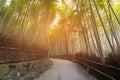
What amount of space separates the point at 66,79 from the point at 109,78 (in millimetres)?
2252

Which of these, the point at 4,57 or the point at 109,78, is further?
the point at 109,78

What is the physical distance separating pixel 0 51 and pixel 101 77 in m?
4.62

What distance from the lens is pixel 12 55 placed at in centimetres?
685

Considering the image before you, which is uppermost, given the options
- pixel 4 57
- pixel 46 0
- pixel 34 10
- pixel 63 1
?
pixel 63 1

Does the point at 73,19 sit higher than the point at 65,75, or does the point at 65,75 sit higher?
the point at 73,19

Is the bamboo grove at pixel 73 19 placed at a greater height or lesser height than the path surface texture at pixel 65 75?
greater

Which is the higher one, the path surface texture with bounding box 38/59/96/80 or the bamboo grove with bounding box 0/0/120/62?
the bamboo grove with bounding box 0/0/120/62

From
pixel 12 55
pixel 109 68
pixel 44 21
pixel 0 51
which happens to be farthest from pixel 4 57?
pixel 44 21

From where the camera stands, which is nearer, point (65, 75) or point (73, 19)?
point (65, 75)

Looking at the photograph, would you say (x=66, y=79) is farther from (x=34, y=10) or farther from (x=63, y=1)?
(x=63, y=1)

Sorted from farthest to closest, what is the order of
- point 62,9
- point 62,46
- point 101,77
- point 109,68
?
point 62,46
point 62,9
point 101,77
point 109,68

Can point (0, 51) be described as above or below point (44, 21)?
below

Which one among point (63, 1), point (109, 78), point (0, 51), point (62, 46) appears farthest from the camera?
point (62, 46)

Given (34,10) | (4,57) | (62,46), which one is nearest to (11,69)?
(4,57)
